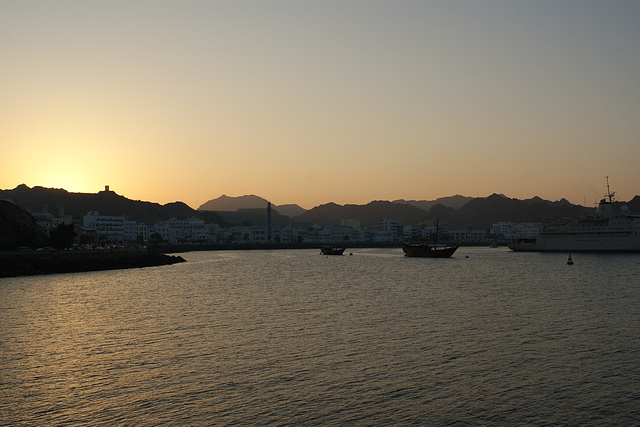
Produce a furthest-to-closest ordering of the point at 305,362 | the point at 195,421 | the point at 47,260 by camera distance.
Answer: the point at 47,260 < the point at 305,362 < the point at 195,421

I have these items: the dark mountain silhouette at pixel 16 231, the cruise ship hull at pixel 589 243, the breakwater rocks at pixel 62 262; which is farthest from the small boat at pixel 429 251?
the dark mountain silhouette at pixel 16 231

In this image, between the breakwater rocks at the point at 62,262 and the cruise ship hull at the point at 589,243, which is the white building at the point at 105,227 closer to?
the breakwater rocks at the point at 62,262

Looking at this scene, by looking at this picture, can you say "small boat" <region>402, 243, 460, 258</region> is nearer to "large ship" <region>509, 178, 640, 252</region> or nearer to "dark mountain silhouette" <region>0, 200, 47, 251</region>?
"large ship" <region>509, 178, 640, 252</region>

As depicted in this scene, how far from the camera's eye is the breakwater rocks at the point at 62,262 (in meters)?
71.4

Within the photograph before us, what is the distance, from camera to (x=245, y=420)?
16312mm

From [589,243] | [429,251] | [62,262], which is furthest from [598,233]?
[62,262]

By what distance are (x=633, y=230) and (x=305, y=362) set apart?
121m

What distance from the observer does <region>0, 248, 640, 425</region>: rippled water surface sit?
17.1 meters

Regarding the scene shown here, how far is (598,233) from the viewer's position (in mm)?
123938

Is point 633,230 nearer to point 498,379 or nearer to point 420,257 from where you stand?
point 420,257

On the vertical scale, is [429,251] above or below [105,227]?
below

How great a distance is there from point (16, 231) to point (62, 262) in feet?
79.4

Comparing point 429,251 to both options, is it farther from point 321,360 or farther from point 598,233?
point 321,360

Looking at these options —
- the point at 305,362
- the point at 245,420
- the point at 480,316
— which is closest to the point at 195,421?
the point at 245,420
